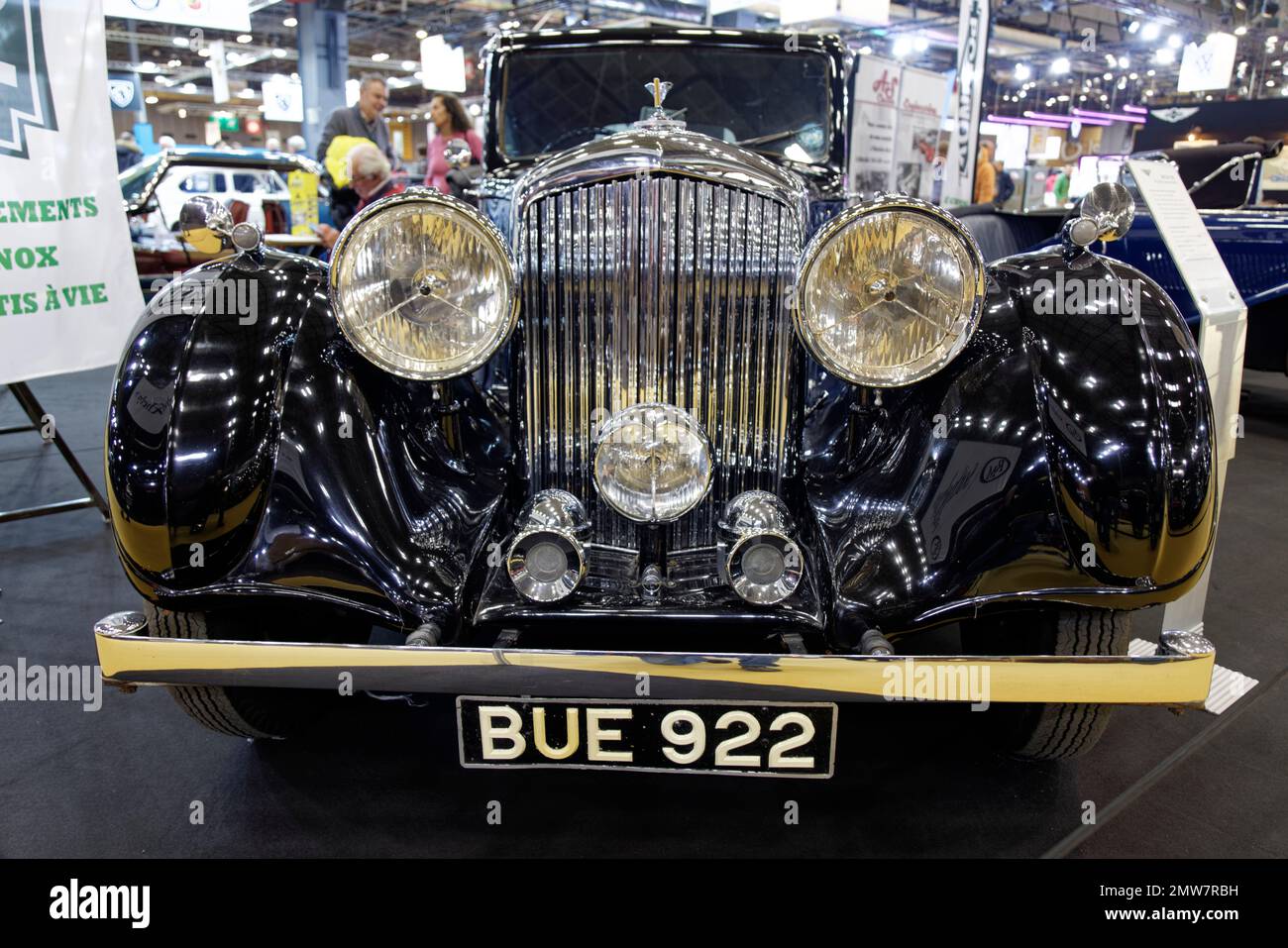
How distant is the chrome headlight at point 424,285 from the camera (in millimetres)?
1753

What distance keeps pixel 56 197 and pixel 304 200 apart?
370 centimetres

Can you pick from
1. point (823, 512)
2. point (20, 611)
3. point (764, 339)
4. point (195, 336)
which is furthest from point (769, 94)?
point (20, 611)

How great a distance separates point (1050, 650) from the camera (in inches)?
69.4

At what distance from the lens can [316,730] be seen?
2314 millimetres

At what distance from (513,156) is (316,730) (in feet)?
6.87

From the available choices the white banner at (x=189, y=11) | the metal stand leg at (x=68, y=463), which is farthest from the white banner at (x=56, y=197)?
the white banner at (x=189, y=11)

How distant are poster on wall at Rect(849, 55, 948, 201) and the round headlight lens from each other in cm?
594

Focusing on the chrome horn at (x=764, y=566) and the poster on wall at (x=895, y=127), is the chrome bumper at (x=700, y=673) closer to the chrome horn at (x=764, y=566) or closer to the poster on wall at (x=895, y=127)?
the chrome horn at (x=764, y=566)

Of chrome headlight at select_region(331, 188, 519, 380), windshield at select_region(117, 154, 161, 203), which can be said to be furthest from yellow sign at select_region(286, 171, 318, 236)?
chrome headlight at select_region(331, 188, 519, 380)

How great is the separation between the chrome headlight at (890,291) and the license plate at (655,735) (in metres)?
0.72

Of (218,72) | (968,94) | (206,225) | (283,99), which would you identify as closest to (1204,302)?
(206,225)

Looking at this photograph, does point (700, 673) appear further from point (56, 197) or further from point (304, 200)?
point (304, 200)

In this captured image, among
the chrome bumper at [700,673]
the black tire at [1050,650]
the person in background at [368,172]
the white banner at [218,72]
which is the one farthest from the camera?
the white banner at [218,72]

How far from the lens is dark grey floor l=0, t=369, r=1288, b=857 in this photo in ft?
6.27
